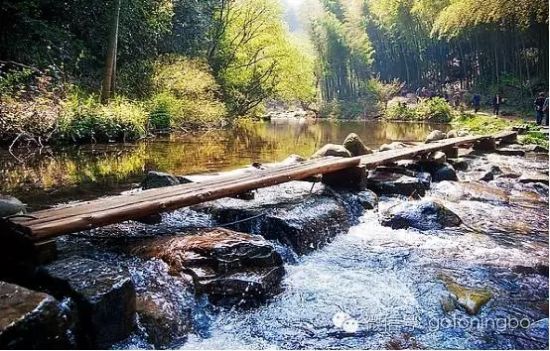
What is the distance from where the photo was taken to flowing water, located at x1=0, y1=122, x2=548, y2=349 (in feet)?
7.97

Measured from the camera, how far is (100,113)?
9.50 meters

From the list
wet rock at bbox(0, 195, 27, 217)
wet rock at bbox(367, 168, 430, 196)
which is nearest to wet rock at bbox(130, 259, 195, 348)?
wet rock at bbox(0, 195, 27, 217)

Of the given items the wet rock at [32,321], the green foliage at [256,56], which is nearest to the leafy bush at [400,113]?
the green foliage at [256,56]

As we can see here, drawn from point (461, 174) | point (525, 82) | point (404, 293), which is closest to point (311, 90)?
point (525, 82)

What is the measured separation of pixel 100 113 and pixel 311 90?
14.4 metres

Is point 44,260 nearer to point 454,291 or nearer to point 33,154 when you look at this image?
point 454,291

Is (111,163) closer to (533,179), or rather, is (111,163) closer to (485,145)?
(533,179)

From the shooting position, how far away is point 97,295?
2086 mm

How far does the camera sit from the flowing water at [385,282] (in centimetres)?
243

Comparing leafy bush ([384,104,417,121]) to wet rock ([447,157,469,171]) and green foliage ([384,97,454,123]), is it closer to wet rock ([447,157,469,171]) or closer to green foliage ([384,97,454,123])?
green foliage ([384,97,454,123])

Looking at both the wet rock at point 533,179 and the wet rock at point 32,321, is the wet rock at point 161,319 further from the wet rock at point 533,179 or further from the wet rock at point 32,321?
the wet rock at point 533,179

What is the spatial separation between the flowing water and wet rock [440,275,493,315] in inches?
1.5

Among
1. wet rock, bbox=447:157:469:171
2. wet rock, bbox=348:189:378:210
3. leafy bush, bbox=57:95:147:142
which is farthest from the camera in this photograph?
leafy bush, bbox=57:95:147:142

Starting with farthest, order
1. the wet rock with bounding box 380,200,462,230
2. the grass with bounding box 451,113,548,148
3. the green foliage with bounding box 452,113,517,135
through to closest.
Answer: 1. the green foliage with bounding box 452,113,517,135
2. the grass with bounding box 451,113,548,148
3. the wet rock with bounding box 380,200,462,230
